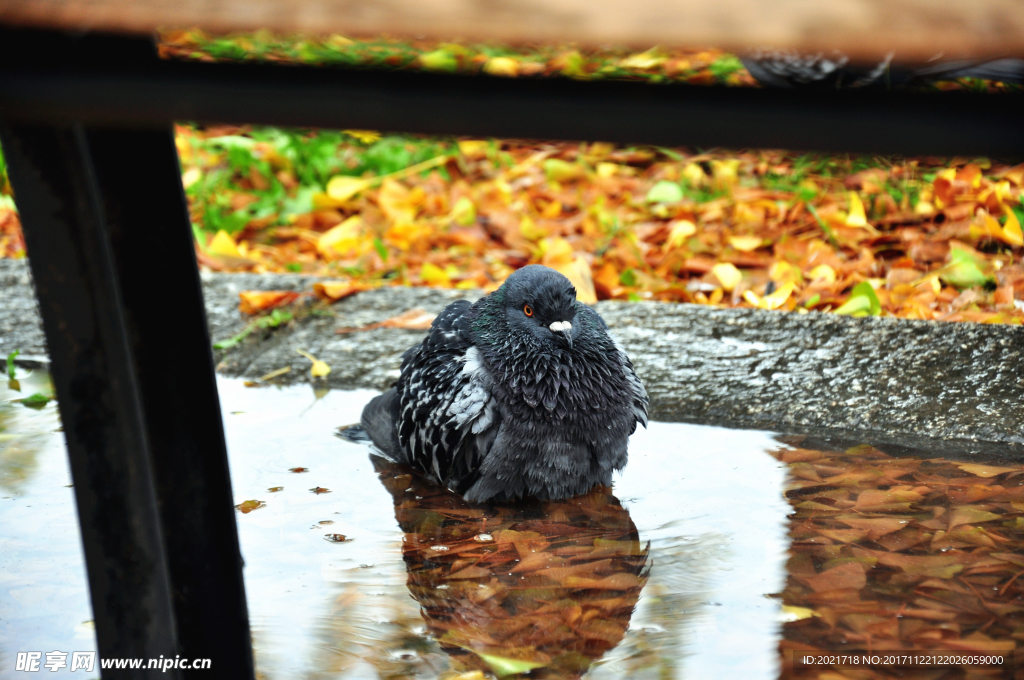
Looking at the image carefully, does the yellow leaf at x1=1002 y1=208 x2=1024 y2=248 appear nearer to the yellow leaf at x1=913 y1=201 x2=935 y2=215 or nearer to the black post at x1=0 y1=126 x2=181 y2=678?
the yellow leaf at x1=913 y1=201 x2=935 y2=215

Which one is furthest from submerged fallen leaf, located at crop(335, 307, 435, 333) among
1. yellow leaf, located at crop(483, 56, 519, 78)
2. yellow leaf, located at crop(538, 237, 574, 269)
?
yellow leaf, located at crop(483, 56, 519, 78)

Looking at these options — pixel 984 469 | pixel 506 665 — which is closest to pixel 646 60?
pixel 984 469

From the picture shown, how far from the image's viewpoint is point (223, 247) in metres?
5.55

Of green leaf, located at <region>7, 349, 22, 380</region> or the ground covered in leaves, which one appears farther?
the ground covered in leaves

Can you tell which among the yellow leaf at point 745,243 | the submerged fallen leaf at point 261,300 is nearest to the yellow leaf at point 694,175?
the yellow leaf at point 745,243

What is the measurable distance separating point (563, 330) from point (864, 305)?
1938mm

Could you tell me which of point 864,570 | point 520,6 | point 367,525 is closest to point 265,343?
point 367,525

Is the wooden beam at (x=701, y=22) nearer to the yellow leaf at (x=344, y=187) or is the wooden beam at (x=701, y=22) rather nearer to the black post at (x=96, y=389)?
the black post at (x=96, y=389)

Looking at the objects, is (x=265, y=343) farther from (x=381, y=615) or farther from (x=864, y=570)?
(x=864, y=570)

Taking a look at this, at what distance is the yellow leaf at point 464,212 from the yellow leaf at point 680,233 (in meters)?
1.42

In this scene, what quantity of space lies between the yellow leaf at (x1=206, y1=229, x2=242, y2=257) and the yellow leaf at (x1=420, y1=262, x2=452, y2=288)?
1226 mm

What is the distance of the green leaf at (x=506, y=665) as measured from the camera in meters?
2.13

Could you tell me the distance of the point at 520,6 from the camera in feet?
2.29

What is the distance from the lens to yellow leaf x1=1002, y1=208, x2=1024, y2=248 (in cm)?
469
